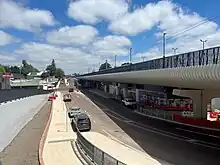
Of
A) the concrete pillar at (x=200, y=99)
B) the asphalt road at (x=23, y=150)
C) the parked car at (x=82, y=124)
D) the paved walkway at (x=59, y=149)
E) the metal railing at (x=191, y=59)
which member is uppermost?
the metal railing at (x=191, y=59)

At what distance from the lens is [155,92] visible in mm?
67375

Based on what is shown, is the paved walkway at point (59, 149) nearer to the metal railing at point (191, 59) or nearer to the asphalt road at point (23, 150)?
the asphalt road at point (23, 150)

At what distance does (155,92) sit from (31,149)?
1920 inches

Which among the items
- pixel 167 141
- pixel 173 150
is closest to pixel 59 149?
pixel 173 150

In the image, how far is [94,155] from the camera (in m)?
17.2

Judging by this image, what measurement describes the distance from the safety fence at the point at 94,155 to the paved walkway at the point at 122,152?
7.03 feet

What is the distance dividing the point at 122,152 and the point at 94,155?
526 cm

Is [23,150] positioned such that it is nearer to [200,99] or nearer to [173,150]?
[173,150]

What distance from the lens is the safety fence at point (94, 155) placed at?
48.5 feet

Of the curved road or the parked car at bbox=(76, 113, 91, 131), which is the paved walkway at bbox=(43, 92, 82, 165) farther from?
the curved road

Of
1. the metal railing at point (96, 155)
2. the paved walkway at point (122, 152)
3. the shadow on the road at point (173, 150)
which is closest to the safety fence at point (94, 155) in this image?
the metal railing at point (96, 155)

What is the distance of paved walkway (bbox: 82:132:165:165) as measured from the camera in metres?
19.5

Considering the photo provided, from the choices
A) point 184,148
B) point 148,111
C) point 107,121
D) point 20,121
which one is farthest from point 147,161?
→ point 148,111

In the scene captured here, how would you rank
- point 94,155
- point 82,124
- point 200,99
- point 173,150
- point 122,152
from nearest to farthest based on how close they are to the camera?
point 94,155 < point 122,152 < point 173,150 < point 82,124 < point 200,99
